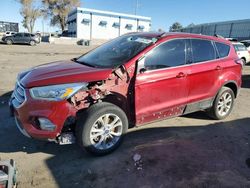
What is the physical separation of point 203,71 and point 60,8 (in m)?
68.3

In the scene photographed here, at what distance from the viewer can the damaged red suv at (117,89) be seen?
381 cm

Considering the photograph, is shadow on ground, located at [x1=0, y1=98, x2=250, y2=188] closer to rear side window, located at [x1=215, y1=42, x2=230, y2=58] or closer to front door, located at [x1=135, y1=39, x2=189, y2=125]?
front door, located at [x1=135, y1=39, x2=189, y2=125]

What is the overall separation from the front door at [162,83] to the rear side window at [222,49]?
112 centimetres

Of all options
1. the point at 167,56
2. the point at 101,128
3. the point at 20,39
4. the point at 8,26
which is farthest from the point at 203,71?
the point at 8,26

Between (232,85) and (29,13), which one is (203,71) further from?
(29,13)

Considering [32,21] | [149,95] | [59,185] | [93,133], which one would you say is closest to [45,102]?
[93,133]

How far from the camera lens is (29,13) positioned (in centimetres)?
6925

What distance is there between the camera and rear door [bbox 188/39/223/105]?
5.10m

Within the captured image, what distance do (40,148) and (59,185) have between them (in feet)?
3.77

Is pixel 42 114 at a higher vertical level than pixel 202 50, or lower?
lower

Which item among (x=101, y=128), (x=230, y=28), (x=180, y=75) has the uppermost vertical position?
(x=230, y=28)

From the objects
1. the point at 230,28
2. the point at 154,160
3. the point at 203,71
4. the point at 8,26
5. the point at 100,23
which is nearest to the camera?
the point at 154,160

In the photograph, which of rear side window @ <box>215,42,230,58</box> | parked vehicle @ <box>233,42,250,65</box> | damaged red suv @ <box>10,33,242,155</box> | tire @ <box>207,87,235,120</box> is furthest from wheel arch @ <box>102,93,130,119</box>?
parked vehicle @ <box>233,42,250,65</box>

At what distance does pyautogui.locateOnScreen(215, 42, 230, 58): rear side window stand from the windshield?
1767mm
